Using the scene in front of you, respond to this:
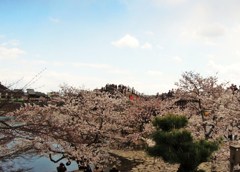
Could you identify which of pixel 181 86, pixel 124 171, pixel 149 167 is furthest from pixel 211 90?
pixel 124 171

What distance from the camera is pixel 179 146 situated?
1312 cm

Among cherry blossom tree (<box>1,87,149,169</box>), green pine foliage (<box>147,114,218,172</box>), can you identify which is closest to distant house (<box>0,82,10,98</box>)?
green pine foliage (<box>147,114,218,172</box>)

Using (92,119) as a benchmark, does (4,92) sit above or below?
above

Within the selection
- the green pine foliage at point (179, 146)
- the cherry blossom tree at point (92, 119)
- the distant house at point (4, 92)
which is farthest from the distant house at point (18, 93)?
the cherry blossom tree at point (92, 119)

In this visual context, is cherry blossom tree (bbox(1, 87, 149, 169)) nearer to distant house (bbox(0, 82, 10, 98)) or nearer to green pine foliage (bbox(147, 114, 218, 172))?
green pine foliage (bbox(147, 114, 218, 172))

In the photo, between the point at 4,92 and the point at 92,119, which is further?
the point at 92,119

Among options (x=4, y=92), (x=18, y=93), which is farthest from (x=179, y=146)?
(x=4, y=92)

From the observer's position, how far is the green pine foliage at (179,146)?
13.0m

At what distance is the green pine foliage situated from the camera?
13.0 m

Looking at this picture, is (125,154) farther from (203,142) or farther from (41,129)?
(41,129)

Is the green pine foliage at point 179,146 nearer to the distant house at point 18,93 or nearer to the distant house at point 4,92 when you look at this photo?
the distant house at point 18,93

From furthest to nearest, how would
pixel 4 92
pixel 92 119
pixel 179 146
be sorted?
pixel 92 119
pixel 179 146
pixel 4 92

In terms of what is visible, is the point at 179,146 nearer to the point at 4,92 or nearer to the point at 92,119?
the point at 4,92

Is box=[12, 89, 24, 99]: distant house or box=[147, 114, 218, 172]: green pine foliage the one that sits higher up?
box=[12, 89, 24, 99]: distant house
